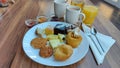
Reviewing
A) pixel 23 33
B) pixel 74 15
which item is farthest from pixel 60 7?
pixel 23 33

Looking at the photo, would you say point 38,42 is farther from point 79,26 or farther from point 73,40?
point 79,26

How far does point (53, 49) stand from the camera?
2.11ft

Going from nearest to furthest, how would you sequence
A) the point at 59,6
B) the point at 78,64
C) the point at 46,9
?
the point at 78,64
the point at 59,6
the point at 46,9

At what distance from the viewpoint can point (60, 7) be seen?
2.90 feet

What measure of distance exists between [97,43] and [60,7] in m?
0.32

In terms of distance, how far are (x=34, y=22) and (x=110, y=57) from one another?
0.49 meters

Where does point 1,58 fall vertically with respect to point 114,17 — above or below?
above

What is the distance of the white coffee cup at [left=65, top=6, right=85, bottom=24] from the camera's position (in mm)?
805

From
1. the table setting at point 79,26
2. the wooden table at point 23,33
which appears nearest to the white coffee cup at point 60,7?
the table setting at point 79,26

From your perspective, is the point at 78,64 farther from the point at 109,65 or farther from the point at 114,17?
the point at 114,17

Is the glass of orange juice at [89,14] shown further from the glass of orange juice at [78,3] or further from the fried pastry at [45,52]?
the fried pastry at [45,52]

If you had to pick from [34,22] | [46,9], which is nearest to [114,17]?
[46,9]

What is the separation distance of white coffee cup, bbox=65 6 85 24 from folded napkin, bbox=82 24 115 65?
7 centimetres

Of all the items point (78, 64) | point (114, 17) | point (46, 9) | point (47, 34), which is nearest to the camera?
point (78, 64)
